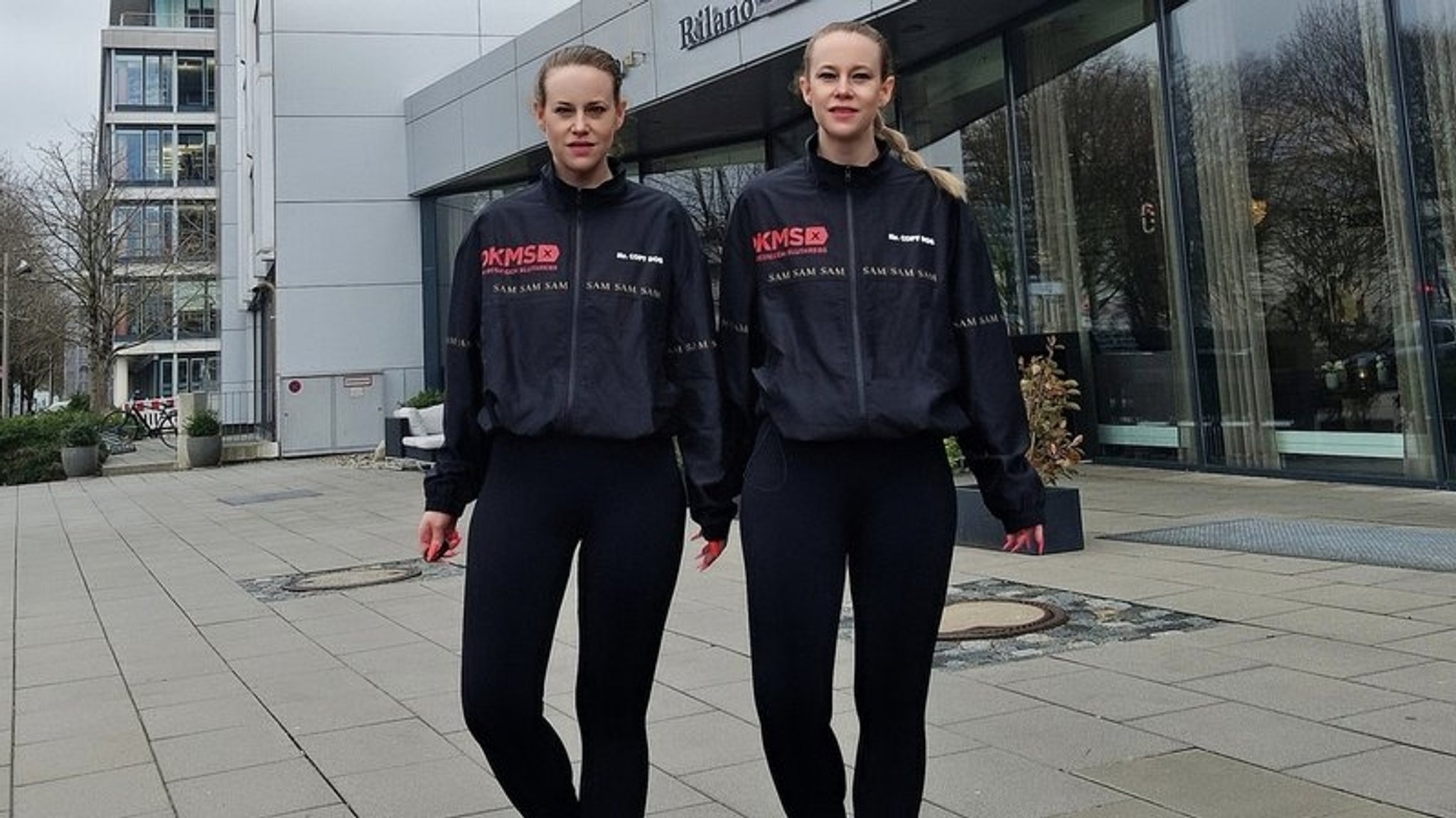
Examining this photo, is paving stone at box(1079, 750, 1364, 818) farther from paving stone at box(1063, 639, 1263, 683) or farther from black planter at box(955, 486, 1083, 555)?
black planter at box(955, 486, 1083, 555)

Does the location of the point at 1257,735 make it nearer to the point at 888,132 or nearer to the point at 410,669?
the point at 888,132

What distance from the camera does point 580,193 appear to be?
2.45 meters

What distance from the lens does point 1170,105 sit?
38.7ft

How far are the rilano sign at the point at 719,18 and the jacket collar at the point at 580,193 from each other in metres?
11.6

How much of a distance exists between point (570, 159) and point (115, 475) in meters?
21.6

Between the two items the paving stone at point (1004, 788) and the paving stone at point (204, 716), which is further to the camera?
the paving stone at point (204, 716)

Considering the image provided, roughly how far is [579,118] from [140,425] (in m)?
34.3

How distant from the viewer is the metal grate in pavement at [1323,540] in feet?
21.0

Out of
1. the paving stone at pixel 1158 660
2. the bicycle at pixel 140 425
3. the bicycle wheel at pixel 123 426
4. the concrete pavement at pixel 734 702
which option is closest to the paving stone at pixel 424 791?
the concrete pavement at pixel 734 702

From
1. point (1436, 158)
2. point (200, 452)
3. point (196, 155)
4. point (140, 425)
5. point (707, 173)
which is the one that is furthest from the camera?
point (196, 155)

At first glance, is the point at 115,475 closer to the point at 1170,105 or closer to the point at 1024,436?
the point at 1170,105

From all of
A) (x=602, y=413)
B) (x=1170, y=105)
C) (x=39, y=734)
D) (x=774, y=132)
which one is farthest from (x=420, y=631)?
(x=774, y=132)

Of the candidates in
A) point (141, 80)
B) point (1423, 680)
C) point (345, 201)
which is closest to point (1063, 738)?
point (1423, 680)

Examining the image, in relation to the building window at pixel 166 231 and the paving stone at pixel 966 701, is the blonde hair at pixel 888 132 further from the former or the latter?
the building window at pixel 166 231
